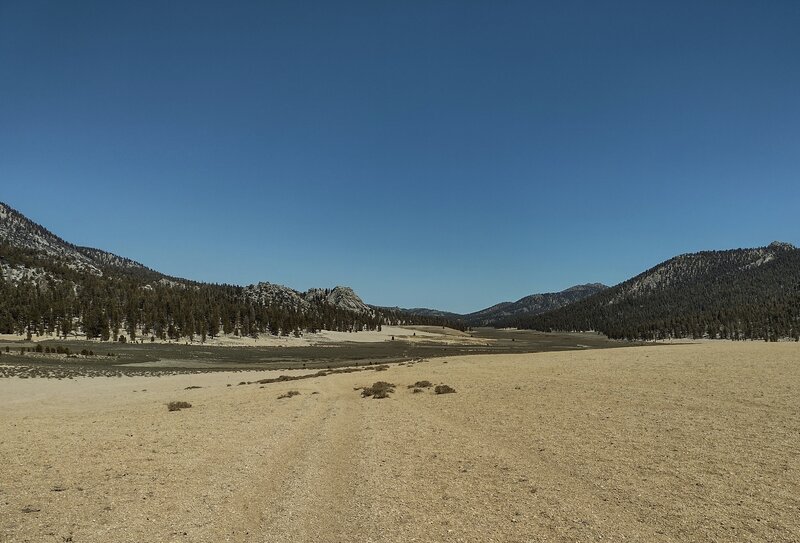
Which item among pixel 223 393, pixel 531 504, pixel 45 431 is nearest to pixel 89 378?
pixel 223 393

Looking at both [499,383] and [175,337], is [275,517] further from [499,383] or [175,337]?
[175,337]

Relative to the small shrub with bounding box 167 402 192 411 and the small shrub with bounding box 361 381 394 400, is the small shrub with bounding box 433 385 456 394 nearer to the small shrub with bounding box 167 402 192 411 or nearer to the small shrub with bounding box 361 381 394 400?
the small shrub with bounding box 361 381 394 400

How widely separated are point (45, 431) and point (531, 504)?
21.7 meters

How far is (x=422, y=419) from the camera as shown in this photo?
2312 cm

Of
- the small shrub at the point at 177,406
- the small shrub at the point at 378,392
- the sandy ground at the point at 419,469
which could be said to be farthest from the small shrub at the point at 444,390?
the small shrub at the point at 177,406

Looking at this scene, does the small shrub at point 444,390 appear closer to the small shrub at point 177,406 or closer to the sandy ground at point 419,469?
the sandy ground at point 419,469

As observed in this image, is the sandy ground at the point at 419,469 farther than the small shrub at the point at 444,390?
No

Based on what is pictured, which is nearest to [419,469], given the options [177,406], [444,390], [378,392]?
[378,392]

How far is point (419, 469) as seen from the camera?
14.3 metres

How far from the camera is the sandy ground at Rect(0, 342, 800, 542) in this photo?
383 inches

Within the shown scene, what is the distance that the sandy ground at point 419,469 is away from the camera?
9.73 meters

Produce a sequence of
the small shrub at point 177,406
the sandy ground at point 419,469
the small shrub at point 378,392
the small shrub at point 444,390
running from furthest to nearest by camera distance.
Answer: the small shrub at point 444,390
the small shrub at point 378,392
the small shrub at point 177,406
the sandy ground at point 419,469

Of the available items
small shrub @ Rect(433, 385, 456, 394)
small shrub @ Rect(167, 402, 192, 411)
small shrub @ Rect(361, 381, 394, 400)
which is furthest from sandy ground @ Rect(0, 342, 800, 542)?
small shrub @ Rect(433, 385, 456, 394)

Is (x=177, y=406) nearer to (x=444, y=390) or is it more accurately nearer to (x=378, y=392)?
(x=378, y=392)
